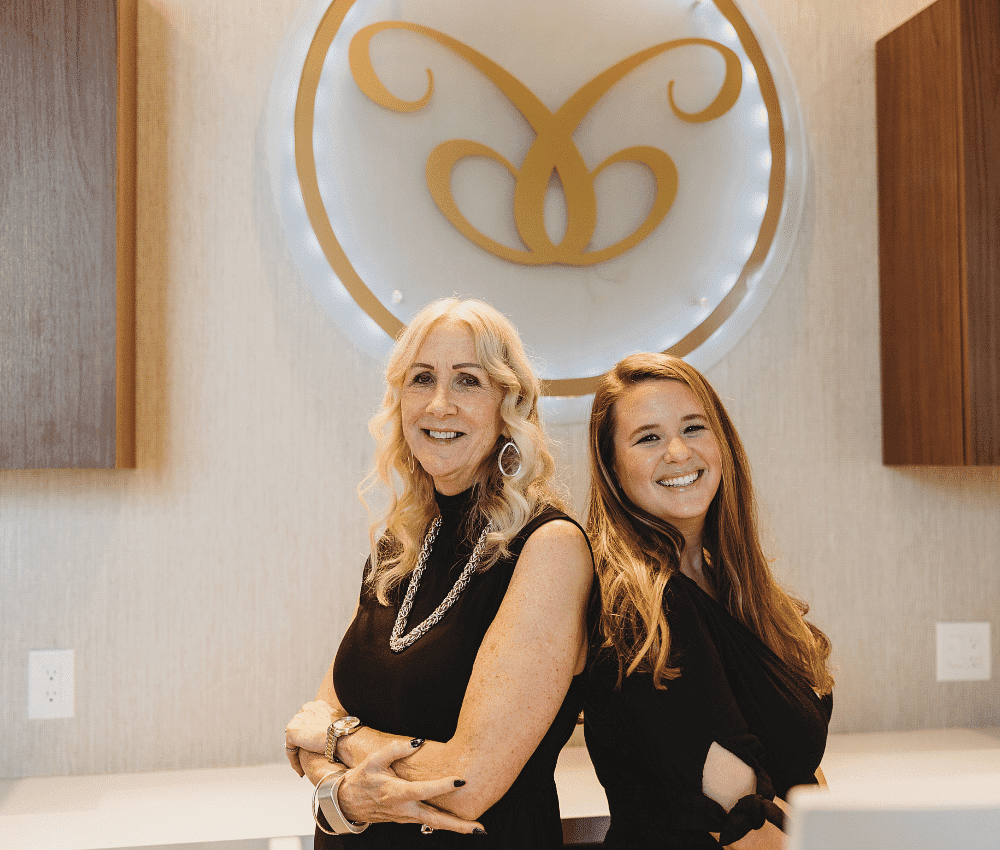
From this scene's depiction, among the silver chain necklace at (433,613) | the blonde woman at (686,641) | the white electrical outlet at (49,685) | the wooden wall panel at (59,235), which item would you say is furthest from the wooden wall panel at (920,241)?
the white electrical outlet at (49,685)

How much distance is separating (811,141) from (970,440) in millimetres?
842

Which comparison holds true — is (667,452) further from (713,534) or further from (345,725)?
(345,725)

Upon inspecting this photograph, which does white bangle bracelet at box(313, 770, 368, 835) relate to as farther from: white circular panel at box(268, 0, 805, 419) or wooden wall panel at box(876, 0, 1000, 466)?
wooden wall panel at box(876, 0, 1000, 466)

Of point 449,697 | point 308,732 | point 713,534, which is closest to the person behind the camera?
point 449,697

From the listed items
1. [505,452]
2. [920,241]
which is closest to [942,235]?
[920,241]

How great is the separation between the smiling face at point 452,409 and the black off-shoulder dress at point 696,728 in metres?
0.40

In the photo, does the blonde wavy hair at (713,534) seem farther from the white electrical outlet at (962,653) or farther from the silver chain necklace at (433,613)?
the white electrical outlet at (962,653)

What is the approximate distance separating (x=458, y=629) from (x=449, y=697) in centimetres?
10

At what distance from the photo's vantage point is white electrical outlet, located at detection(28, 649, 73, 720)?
183 centimetres

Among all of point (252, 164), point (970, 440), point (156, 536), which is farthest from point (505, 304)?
point (970, 440)

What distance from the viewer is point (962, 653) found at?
2.13 metres

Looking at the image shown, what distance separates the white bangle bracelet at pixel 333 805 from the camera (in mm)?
1325

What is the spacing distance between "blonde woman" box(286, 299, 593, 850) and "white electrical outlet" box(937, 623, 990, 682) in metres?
1.25

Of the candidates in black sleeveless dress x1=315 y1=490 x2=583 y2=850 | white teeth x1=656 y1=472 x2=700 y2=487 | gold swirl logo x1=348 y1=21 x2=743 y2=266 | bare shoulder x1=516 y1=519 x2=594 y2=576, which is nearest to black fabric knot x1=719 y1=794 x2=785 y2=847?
black sleeveless dress x1=315 y1=490 x2=583 y2=850
